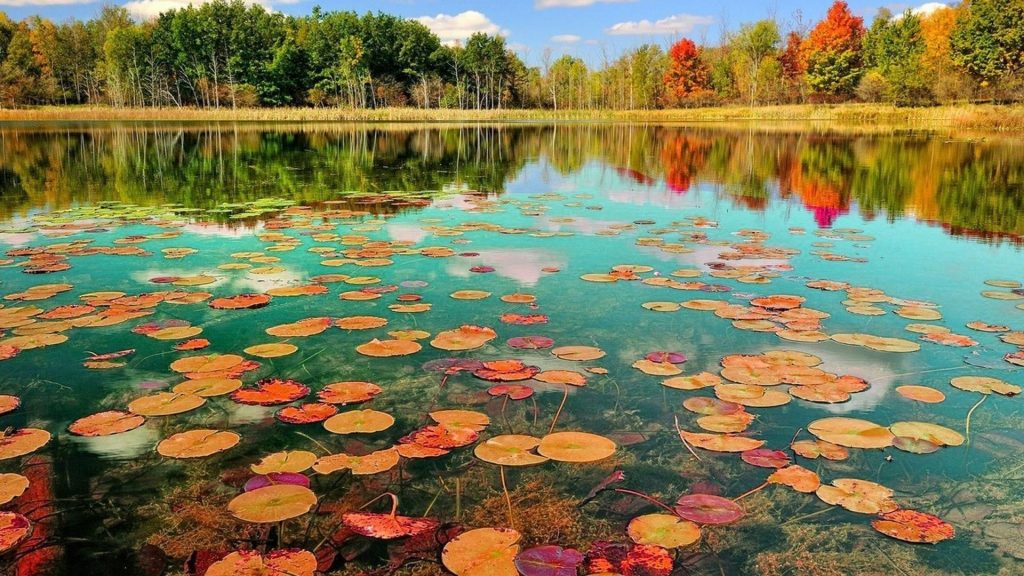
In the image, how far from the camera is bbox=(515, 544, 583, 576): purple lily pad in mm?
1805

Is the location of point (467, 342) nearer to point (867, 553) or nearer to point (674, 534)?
point (674, 534)

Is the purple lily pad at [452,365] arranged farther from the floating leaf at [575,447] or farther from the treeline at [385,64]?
the treeline at [385,64]

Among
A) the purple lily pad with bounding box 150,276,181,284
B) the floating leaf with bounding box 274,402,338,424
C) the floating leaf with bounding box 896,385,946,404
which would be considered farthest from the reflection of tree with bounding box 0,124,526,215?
the floating leaf with bounding box 896,385,946,404

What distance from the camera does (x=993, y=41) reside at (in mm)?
37094

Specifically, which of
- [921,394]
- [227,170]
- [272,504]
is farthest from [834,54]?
[272,504]

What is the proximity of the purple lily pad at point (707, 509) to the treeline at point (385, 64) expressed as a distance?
44.6 metres

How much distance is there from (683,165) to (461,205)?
7902mm

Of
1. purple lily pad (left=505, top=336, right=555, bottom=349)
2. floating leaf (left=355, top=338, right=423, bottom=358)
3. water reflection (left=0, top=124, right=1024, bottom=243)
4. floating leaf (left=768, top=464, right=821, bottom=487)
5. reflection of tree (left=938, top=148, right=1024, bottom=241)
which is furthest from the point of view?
water reflection (left=0, top=124, right=1024, bottom=243)

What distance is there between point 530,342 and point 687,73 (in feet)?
203

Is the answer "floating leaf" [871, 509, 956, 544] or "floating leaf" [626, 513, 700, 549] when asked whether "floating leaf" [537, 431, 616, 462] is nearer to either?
"floating leaf" [626, 513, 700, 549]

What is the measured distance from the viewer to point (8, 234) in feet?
22.7

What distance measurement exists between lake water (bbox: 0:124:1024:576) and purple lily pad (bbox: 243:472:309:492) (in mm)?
22

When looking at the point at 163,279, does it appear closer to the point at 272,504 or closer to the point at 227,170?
the point at 272,504

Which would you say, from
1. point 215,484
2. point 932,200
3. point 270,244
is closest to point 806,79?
point 932,200
